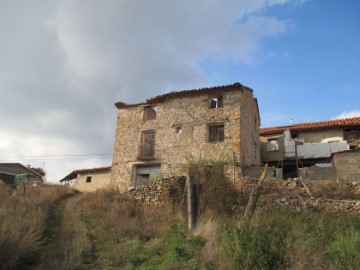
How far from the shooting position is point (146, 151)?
21.7 meters

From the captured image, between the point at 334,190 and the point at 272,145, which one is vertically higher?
the point at 272,145

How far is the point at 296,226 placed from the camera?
29.5ft

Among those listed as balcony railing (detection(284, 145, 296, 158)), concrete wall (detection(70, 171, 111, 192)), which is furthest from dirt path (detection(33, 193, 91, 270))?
balcony railing (detection(284, 145, 296, 158))

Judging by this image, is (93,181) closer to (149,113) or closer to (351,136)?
(149,113)

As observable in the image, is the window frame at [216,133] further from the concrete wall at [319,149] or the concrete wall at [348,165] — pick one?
the concrete wall at [319,149]

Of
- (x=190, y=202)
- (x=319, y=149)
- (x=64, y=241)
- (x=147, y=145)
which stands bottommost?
(x=64, y=241)

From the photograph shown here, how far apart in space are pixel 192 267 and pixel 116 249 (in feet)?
7.72

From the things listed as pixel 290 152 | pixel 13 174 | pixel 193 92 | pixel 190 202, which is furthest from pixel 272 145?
pixel 13 174

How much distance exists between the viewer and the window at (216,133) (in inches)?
782

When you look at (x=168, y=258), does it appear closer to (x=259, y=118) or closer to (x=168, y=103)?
(x=168, y=103)

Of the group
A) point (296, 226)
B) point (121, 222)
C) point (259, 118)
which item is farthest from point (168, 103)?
point (296, 226)

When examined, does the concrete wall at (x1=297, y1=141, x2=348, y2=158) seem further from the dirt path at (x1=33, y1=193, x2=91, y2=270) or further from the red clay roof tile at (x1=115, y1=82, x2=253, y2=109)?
the dirt path at (x1=33, y1=193, x2=91, y2=270)

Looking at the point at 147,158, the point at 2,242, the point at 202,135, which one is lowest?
the point at 2,242

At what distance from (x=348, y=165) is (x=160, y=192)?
38.4ft
